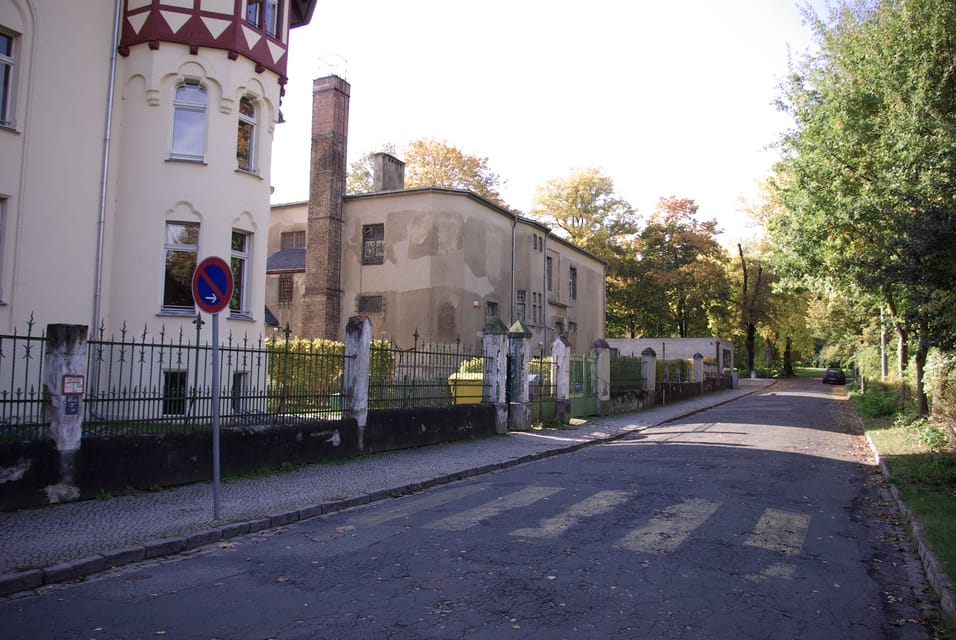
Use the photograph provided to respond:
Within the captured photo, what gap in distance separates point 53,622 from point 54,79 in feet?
39.7

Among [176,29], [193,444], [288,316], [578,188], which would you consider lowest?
[193,444]

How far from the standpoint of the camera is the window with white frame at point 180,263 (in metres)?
14.9

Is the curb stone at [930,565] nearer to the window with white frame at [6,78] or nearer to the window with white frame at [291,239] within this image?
the window with white frame at [6,78]

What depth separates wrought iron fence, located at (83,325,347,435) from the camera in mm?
8664

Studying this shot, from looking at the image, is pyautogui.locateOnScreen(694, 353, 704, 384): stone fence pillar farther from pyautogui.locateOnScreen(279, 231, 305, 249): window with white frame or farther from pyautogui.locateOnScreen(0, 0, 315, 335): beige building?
pyautogui.locateOnScreen(0, 0, 315, 335): beige building

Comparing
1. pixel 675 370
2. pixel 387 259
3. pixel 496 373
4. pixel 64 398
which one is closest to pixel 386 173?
pixel 387 259

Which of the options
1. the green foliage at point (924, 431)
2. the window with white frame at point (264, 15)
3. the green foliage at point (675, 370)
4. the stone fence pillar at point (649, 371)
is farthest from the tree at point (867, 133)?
the green foliage at point (675, 370)

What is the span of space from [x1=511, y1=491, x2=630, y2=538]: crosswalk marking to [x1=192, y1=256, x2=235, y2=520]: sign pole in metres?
3.37

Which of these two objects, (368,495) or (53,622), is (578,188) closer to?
(368,495)

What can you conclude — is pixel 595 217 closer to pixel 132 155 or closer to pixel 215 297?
pixel 132 155

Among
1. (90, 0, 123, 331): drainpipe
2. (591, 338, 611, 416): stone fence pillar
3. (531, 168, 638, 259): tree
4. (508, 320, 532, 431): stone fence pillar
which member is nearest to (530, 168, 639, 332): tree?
(531, 168, 638, 259): tree

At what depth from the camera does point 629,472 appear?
11.2 m

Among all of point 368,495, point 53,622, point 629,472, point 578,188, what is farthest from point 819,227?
point 578,188

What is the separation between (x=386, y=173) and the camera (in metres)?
31.8
